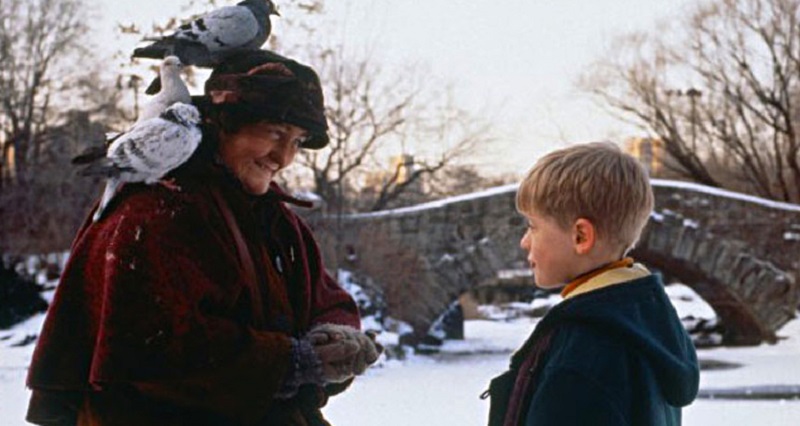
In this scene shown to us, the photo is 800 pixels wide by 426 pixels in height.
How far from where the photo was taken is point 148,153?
1.81 meters

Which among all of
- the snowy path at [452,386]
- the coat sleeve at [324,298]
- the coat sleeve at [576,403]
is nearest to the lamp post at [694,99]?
the snowy path at [452,386]

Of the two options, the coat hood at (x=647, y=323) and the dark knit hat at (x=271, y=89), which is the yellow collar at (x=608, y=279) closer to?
the coat hood at (x=647, y=323)

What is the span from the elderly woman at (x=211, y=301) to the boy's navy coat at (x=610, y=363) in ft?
1.35

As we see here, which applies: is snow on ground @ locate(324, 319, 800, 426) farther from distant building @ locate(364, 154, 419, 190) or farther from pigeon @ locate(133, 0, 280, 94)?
pigeon @ locate(133, 0, 280, 94)

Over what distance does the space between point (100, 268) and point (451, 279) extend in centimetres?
886

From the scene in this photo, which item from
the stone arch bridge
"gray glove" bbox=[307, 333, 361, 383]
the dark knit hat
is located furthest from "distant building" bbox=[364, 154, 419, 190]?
"gray glove" bbox=[307, 333, 361, 383]

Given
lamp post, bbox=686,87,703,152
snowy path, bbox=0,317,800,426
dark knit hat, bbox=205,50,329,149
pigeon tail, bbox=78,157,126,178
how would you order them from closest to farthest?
pigeon tail, bbox=78,157,126,178
dark knit hat, bbox=205,50,329,149
snowy path, bbox=0,317,800,426
lamp post, bbox=686,87,703,152

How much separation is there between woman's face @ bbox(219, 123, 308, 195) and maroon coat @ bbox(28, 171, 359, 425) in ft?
0.23

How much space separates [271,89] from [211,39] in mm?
175

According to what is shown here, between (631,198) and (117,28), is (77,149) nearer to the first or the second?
(117,28)

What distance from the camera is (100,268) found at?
5.79 feet

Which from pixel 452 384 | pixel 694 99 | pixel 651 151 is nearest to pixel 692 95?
pixel 694 99

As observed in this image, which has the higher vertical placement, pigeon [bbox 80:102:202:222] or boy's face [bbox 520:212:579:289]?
pigeon [bbox 80:102:202:222]

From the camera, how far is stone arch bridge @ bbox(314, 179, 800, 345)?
10289 mm
